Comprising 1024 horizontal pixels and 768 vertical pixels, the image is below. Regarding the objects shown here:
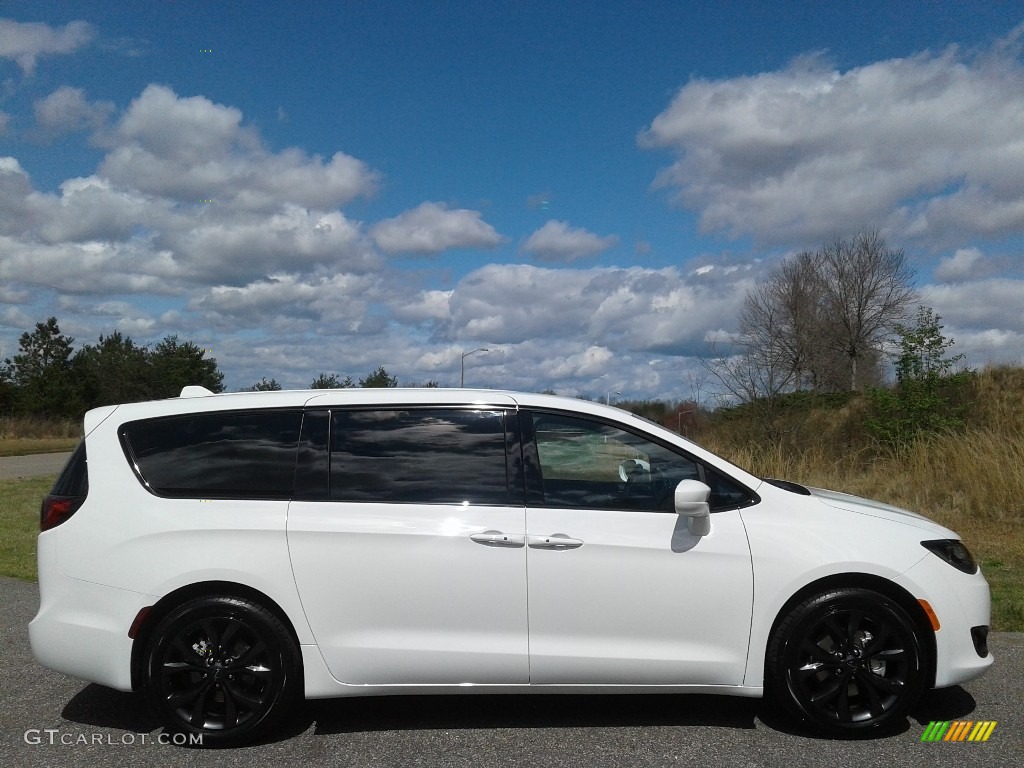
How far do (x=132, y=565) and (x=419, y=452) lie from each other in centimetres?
153

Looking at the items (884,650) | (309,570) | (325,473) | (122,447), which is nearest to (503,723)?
(309,570)

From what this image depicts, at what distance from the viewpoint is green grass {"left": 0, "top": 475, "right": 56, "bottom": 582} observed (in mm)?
8789

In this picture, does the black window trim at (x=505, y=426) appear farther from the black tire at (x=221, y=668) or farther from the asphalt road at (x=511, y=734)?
the asphalt road at (x=511, y=734)

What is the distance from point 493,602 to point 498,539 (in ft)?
1.01

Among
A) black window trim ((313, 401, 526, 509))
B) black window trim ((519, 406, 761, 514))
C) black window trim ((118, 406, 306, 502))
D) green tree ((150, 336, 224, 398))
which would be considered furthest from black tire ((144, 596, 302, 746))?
green tree ((150, 336, 224, 398))

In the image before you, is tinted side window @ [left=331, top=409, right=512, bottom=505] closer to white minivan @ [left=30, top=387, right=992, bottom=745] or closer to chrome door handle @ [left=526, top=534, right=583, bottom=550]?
white minivan @ [left=30, top=387, right=992, bottom=745]

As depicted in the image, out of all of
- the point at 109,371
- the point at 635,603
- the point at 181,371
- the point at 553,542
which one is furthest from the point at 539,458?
the point at 109,371

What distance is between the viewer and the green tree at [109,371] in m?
54.6

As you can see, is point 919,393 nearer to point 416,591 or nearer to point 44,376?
point 416,591

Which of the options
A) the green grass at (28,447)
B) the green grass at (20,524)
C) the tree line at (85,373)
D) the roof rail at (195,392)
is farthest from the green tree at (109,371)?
the roof rail at (195,392)

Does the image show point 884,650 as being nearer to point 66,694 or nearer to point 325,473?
point 325,473

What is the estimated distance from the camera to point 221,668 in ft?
13.6

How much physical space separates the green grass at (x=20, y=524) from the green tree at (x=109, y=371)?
128 feet

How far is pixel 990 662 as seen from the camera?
423 centimetres
